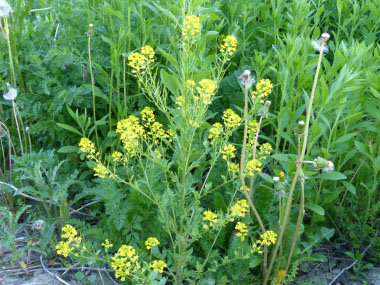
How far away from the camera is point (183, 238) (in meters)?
1.95

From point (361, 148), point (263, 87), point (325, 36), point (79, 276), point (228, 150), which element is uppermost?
point (325, 36)

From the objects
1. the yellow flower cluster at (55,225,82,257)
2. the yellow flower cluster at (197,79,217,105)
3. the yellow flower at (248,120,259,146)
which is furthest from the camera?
the yellow flower at (248,120,259,146)

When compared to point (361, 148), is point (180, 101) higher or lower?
higher

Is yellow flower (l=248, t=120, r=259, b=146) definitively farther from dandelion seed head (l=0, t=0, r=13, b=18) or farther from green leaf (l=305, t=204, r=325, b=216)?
dandelion seed head (l=0, t=0, r=13, b=18)

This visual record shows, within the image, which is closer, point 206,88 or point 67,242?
point 206,88

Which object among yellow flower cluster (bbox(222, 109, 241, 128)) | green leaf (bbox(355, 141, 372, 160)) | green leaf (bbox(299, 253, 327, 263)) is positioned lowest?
green leaf (bbox(299, 253, 327, 263))

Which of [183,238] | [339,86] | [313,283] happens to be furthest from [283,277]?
[339,86]

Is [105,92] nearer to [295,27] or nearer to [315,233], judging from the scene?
[295,27]

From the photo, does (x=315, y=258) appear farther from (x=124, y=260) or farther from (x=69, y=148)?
(x=69, y=148)

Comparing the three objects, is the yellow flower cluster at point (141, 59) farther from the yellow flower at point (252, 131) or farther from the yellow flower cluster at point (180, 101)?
the yellow flower at point (252, 131)

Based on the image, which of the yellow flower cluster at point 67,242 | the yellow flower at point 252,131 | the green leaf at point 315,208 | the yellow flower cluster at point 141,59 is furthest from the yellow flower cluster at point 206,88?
the green leaf at point 315,208

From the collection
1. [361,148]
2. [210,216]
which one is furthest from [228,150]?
[361,148]

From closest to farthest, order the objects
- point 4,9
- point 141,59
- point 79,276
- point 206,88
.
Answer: point 206,88
point 141,59
point 79,276
point 4,9

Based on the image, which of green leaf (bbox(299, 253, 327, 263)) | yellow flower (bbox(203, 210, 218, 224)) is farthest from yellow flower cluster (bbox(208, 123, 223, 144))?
green leaf (bbox(299, 253, 327, 263))
